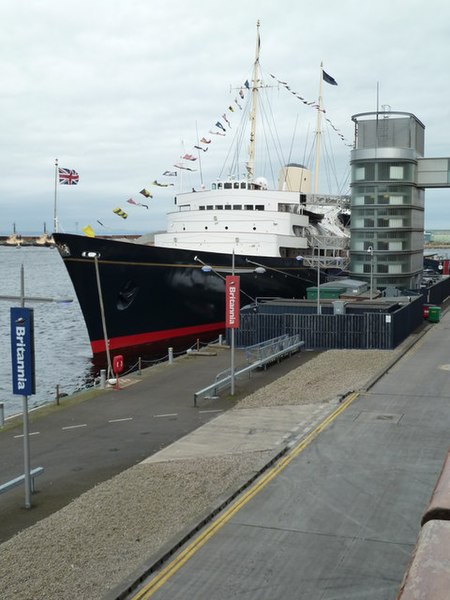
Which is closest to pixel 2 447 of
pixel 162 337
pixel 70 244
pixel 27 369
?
pixel 27 369

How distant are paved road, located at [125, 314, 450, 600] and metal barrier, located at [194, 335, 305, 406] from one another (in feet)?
19.0

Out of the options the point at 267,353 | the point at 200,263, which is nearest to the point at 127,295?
the point at 200,263

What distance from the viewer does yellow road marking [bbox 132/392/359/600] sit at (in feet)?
33.9

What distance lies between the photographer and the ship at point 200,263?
1565 inches

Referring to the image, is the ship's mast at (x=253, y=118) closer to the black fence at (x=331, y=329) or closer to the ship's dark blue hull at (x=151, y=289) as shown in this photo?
the ship's dark blue hull at (x=151, y=289)

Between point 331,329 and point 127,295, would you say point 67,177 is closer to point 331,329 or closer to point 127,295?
point 127,295

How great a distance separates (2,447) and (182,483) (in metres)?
6.82

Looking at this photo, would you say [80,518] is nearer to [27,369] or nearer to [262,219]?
[27,369]

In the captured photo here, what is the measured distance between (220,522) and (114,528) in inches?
79.4

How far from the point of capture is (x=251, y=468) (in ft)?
51.3

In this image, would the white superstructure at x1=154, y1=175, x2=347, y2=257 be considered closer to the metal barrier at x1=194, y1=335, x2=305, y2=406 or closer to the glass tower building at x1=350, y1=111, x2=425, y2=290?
the glass tower building at x1=350, y1=111, x2=425, y2=290

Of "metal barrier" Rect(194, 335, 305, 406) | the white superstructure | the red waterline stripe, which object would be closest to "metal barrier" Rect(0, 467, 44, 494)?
"metal barrier" Rect(194, 335, 305, 406)

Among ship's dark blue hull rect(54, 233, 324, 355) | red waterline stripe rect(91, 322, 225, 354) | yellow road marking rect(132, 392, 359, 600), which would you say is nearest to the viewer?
yellow road marking rect(132, 392, 359, 600)

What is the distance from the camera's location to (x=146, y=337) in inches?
1700
